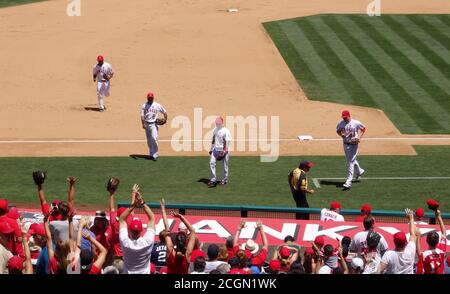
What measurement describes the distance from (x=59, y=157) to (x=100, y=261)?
12705mm

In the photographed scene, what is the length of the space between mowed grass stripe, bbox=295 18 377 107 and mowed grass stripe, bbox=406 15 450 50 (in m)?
4.18

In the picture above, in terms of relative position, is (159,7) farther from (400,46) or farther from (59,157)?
(59,157)

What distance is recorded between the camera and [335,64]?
32375 mm

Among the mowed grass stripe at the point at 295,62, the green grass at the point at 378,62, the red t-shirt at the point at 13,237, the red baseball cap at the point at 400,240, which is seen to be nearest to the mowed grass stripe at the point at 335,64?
the green grass at the point at 378,62

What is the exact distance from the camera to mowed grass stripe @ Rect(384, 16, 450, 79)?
32156 millimetres

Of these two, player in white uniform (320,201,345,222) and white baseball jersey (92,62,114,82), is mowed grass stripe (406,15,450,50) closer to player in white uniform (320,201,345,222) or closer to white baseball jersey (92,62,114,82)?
white baseball jersey (92,62,114,82)

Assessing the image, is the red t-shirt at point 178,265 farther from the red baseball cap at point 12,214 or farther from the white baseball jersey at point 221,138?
the white baseball jersey at point 221,138

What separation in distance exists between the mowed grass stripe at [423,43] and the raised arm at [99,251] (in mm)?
20786

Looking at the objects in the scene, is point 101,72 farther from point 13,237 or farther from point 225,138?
point 13,237

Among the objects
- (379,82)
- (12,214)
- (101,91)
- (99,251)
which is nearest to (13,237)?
(12,214)

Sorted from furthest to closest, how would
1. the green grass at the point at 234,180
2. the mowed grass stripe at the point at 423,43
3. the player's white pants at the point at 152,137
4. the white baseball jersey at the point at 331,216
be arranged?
the mowed grass stripe at the point at 423,43, the player's white pants at the point at 152,137, the green grass at the point at 234,180, the white baseball jersey at the point at 331,216

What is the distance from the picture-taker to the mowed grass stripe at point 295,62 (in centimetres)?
3019

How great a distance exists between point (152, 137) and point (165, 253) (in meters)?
9.79

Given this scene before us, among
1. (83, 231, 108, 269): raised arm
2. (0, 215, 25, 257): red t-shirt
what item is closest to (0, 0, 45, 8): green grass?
(0, 215, 25, 257): red t-shirt
